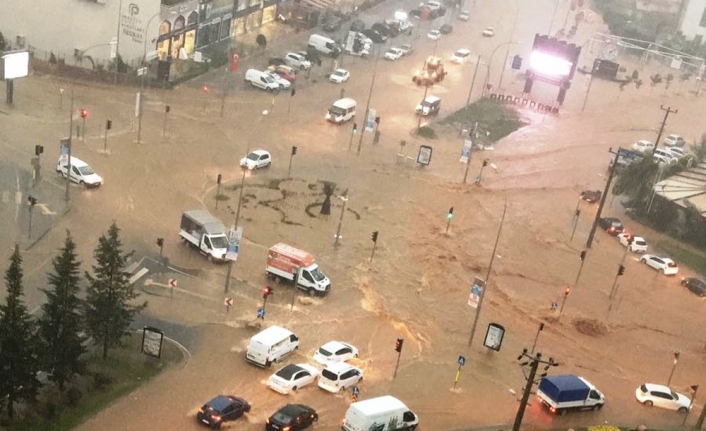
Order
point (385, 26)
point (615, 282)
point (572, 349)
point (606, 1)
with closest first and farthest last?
point (572, 349), point (615, 282), point (385, 26), point (606, 1)

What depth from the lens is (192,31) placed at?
71.3 metres

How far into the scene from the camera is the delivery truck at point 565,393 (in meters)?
35.0

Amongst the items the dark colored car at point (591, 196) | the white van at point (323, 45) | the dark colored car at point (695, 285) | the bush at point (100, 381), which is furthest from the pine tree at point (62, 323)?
the white van at point (323, 45)

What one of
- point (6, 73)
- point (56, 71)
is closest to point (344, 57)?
point (56, 71)

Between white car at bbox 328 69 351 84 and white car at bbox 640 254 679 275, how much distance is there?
31.1 metres

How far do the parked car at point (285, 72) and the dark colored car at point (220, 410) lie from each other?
43553 mm

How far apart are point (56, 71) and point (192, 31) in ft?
41.4

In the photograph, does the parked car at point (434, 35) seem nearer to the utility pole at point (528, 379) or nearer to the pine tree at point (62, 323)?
the utility pole at point (528, 379)

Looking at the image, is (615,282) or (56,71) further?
(56,71)

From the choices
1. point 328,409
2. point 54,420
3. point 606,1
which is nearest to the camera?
point 54,420

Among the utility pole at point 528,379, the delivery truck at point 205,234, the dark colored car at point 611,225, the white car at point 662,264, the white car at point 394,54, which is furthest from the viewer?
the white car at point 394,54

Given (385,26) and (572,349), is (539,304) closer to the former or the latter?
(572,349)

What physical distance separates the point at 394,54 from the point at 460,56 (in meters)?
8.28

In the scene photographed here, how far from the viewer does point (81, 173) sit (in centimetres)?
4647
